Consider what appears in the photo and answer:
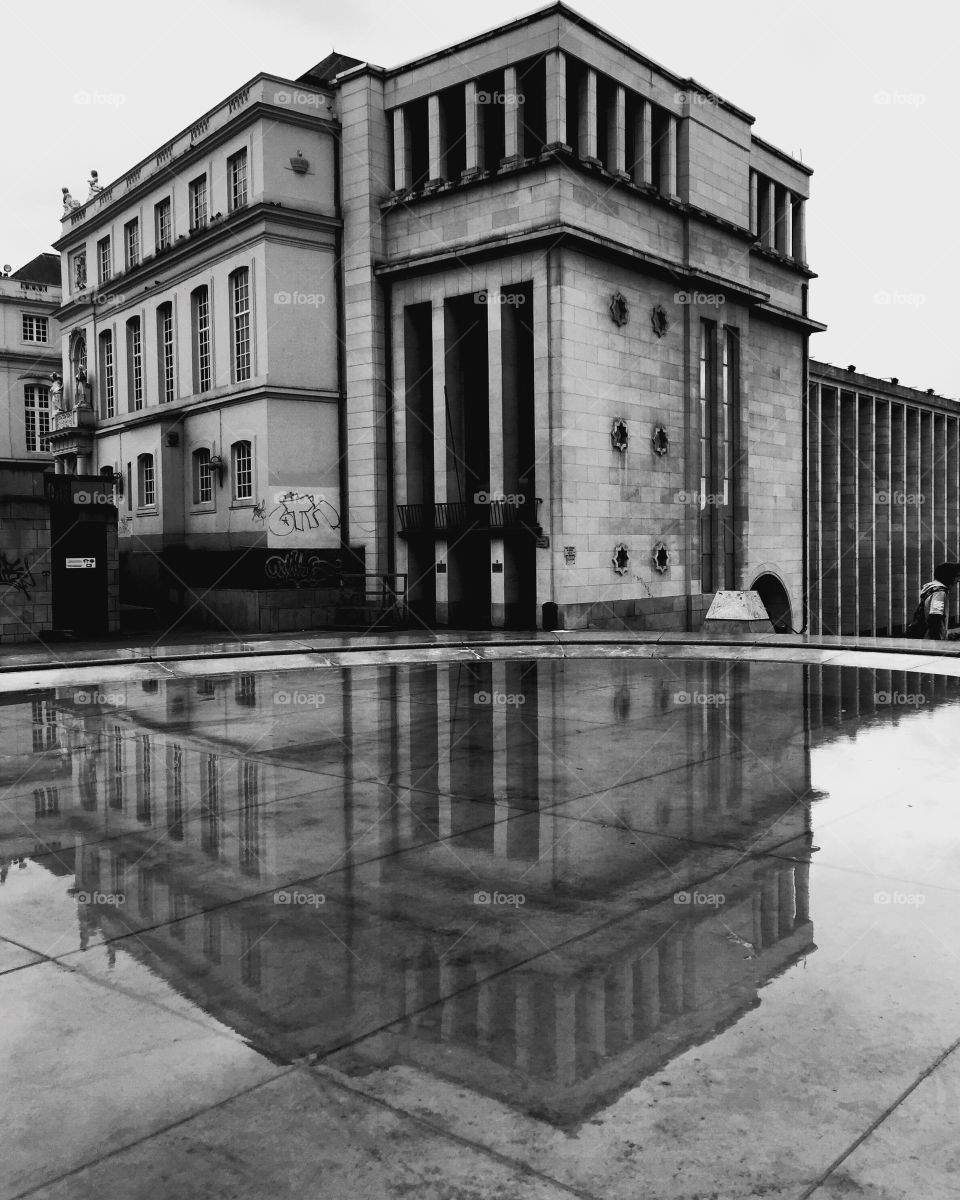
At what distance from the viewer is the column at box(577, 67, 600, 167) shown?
2911cm

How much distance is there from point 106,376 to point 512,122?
70.3 ft

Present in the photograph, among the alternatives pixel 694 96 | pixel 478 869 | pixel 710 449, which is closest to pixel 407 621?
pixel 710 449

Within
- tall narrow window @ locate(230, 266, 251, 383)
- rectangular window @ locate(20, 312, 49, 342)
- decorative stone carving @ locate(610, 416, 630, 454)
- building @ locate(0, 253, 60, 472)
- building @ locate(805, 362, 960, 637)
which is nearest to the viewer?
decorative stone carving @ locate(610, 416, 630, 454)

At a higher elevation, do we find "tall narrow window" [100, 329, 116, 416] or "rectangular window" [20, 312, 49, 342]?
"rectangular window" [20, 312, 49, 342]

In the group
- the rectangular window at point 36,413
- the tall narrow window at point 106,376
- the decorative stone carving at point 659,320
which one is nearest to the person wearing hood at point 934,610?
the decorative stone carving at point 659,320

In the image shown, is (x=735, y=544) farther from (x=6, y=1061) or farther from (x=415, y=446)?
(x=6, y=1061)

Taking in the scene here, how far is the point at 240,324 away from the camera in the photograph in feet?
109

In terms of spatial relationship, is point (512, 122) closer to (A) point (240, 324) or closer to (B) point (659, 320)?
(B) point (659, 320)

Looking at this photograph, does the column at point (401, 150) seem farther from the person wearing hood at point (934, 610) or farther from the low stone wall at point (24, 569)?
the person wearing hood at point (934, 610)

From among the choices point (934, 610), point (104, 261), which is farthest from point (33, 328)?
point (934, 610)

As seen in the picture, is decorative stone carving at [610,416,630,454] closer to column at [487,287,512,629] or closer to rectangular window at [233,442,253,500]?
column at [487,287,512,629]

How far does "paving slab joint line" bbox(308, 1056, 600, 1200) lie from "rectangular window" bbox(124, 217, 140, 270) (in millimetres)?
40184

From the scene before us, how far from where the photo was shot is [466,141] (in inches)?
1191

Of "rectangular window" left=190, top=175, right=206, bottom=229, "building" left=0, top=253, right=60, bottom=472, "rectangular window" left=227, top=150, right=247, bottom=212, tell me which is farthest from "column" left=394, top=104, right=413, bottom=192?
"building" left=0, top=253, right=60, bottom=472
